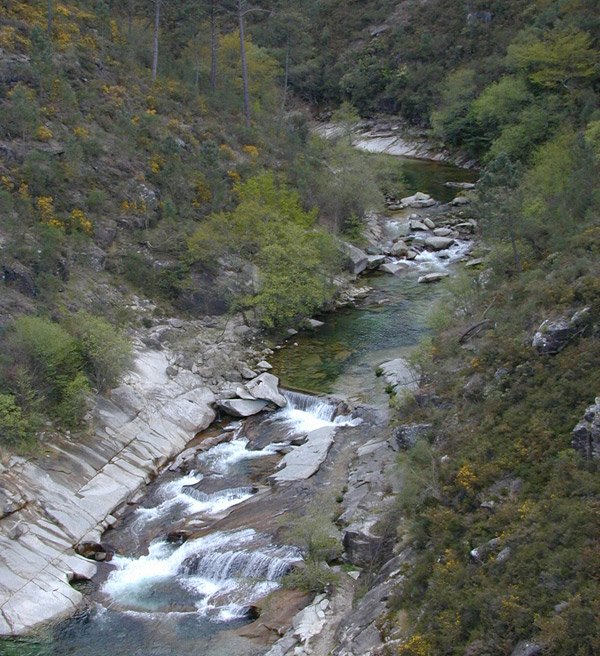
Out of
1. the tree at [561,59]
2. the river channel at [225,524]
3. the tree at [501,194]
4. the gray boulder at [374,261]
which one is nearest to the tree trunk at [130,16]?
the gray boulder at [374,261]

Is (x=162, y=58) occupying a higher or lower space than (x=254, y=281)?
higher

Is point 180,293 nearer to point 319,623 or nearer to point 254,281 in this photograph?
point 254,281

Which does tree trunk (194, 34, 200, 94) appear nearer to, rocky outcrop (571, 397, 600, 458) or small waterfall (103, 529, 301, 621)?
small waterfall (103, 529, 301, 621)

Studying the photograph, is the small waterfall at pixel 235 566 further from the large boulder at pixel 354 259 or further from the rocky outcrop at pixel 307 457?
the large boulder at pixel 354 259

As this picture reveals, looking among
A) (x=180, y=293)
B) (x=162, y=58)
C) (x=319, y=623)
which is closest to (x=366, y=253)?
(x=180, y=293)

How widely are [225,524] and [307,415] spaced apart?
6.79 metres

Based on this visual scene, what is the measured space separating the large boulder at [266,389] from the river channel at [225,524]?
0.44m

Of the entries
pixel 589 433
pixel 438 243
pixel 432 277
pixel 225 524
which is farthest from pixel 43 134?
pixel 589 433

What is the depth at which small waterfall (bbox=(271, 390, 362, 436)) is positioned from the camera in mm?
24375

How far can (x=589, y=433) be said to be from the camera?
13008mm

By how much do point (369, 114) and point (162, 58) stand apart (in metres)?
42.9

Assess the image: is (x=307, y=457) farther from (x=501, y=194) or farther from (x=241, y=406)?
(x=501, y=194)

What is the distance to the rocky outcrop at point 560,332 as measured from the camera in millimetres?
15961

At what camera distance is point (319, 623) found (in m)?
14.9
